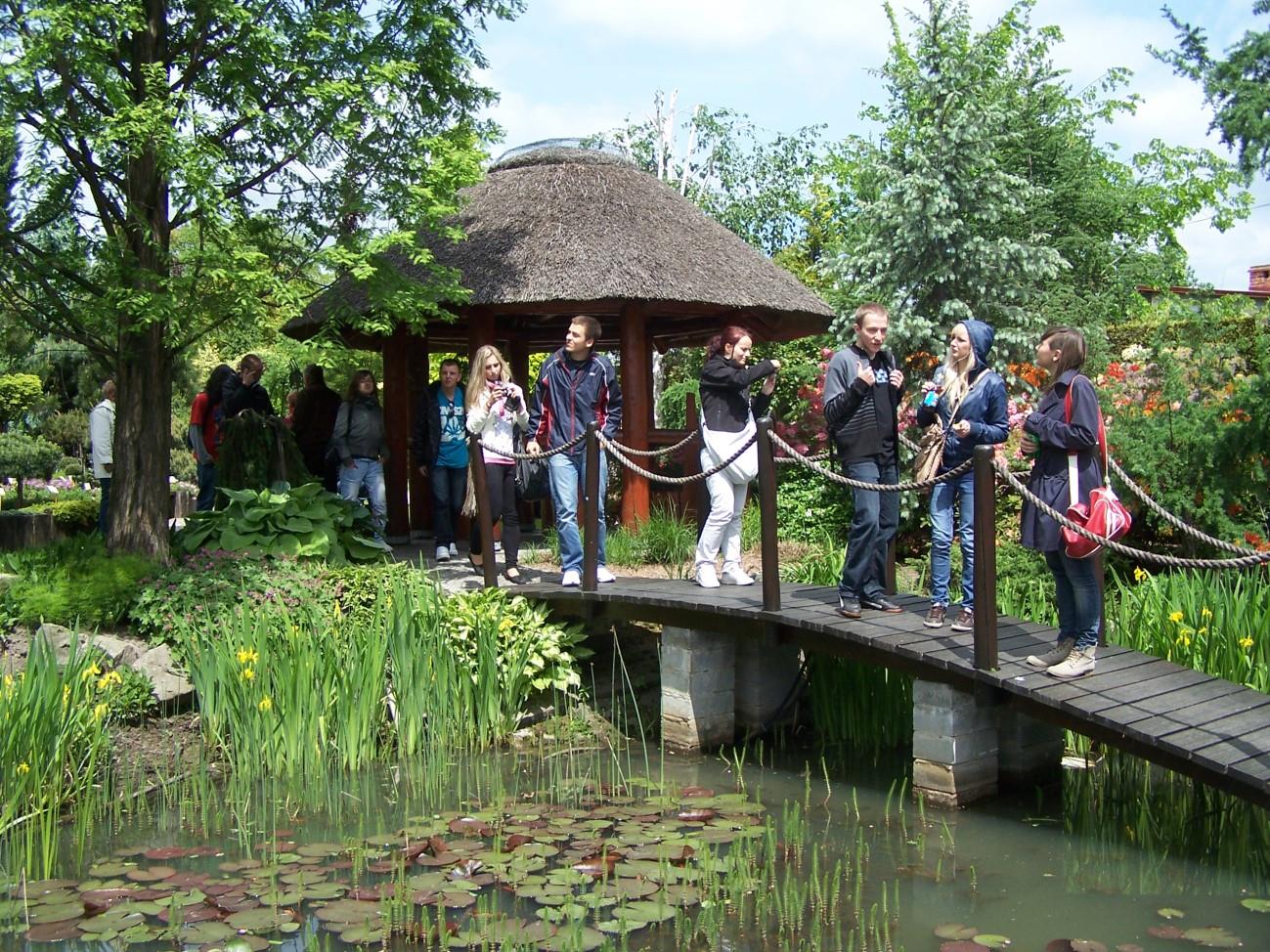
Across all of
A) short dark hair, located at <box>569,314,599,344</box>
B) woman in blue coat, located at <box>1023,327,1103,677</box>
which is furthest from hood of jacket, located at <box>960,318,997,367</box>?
short dark hair, located at <box>569,314,599,344</box>

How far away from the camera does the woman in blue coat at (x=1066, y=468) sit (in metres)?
5.07

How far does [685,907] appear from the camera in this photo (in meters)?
4.41

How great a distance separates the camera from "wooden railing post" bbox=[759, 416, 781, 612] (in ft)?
20.2

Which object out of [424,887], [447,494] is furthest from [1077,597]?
[447,494]

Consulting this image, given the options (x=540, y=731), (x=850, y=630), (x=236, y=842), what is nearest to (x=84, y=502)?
(x=540, y=731)

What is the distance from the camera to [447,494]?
30.7 ft

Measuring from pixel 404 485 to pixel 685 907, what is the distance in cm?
749

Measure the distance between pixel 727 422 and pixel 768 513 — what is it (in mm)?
908

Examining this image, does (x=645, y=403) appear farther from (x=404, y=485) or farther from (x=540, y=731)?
(x=540, y=731)

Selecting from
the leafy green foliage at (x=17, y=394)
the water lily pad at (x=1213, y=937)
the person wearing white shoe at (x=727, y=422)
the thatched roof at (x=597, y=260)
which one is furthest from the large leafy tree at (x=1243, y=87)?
the leafy green foliage at (x=17, y=394)

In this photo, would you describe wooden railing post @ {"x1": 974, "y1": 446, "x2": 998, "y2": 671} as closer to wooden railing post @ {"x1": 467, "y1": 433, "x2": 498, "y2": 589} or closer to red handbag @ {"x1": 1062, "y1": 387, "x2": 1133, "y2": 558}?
red handbag @ {"x1": 1062, "y1": 387, "x2": 1133, "y2": 558}

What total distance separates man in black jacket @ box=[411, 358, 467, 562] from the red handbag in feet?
15.9

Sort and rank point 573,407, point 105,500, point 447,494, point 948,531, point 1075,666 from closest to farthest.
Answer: point 1075,666 < point 948,531 < point 573,407 < point 447,494 < point 105,500

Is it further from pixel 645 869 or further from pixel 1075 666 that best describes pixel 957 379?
pixel 645 869
